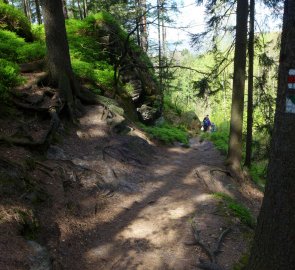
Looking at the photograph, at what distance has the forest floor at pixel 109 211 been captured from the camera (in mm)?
5203

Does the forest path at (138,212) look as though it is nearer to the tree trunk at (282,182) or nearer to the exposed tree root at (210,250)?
the exposed tree root at (210,250)

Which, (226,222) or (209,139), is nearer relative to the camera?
(226,222)

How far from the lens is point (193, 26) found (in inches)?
479

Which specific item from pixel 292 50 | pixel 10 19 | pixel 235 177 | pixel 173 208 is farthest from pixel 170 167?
pixel 10 19

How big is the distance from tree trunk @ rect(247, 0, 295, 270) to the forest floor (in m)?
1.93

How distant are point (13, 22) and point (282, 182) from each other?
503 inches

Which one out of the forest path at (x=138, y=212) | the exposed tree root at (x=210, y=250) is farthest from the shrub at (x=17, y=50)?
the exposed tree root at (x=210, y=250)

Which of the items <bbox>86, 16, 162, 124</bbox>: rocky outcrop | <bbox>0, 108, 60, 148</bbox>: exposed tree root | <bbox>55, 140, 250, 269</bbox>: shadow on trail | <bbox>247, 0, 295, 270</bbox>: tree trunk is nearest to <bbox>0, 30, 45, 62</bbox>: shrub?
<bbox>0, 108, 60, 148</bbox>: exposed tree root

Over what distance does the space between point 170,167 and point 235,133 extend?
2460 millimetres

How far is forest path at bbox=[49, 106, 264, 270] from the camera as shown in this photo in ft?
18.6

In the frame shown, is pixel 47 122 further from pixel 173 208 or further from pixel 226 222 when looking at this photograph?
pixel 226 222

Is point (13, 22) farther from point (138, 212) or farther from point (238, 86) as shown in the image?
point (138, 212)

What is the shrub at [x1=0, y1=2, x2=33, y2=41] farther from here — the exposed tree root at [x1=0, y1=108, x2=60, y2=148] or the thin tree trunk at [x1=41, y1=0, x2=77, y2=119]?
the exposed tree root at [x1=0, y1=108, x2=60, y2=148]

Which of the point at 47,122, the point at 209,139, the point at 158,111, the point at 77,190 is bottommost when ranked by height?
the point at 209,139
